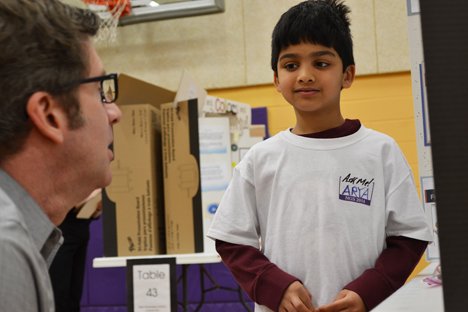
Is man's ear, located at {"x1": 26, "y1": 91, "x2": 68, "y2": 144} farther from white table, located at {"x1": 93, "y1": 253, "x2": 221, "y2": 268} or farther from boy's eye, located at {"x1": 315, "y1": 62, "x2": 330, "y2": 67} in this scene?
white table, located at {"x1": 93, "y1": 253, "x2": 221, "y2": 268}

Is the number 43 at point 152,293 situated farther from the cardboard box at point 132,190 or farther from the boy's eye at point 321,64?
the boy's eye at point 321,64

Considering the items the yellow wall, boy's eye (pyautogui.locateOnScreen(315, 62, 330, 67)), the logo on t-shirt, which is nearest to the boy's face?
boy's eye (pyautogui.locateOnScreen(315, 62, 330, 67))

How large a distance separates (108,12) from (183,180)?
2.64 m

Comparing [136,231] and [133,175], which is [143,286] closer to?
[136,231]

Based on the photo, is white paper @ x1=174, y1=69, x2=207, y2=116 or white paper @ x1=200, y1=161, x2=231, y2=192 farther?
white paper @ x1=200, y1=161, x2=231, y2=192

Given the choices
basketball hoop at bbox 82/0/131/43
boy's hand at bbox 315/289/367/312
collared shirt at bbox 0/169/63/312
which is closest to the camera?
collared shirt at bbox 0/169/63/312

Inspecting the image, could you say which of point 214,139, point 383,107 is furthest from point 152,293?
point 383,107

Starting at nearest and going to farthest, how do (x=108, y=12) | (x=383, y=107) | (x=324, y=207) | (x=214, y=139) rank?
(x=324, y=207) → (x=214, y=139) → (x=383, y=107) → (x=108, y=12)

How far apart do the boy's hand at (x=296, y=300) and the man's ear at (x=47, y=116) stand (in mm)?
539

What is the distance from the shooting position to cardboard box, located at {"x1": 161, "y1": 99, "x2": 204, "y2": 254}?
1886 mm

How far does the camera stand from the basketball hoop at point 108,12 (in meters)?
3.87

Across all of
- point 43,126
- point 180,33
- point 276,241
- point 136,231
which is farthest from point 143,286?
point 180,33

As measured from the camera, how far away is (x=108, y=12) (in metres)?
3.92

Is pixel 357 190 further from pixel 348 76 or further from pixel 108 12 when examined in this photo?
pixel 108 12
